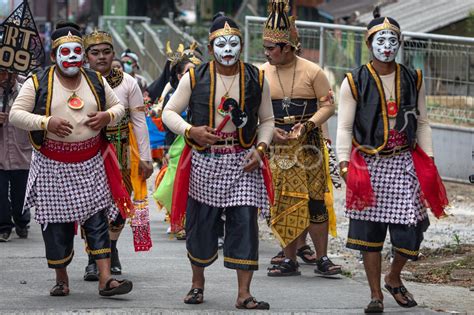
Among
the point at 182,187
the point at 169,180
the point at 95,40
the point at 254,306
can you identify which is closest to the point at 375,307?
the point at 254,306

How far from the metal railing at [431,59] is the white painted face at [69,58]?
7.99 meters

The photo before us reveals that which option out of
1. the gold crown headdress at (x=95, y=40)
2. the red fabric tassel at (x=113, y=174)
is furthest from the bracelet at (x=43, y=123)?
the gold crown headdress at (x=95, y=40)

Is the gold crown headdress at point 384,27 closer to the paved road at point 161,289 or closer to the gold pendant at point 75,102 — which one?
the paved road at point 161,289

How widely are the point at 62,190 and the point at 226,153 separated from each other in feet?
3.77

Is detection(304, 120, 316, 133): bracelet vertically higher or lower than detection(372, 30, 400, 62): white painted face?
lower

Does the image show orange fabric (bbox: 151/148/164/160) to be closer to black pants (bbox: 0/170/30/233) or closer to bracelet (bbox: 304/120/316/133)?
black pants (bbox: 0/170/30/233)

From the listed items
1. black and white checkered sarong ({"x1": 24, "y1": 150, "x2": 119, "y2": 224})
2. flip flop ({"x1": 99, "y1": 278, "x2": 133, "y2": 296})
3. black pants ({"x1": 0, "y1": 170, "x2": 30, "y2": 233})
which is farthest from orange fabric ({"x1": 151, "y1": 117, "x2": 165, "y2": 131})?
flip flop ({"x1": 99, "y1": 278, "x2": 133, "y2": 296})

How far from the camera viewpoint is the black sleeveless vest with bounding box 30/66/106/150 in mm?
8547

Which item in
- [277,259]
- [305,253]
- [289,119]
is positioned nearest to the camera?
[289,119]

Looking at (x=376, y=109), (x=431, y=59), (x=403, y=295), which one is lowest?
(x=403, y=295)

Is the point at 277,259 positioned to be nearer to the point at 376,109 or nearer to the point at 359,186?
the point at 359,186

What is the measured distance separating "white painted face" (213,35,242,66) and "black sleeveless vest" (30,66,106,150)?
0.85 metres

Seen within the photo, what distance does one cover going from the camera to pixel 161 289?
9273mm

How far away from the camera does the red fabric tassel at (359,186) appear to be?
8.37m
